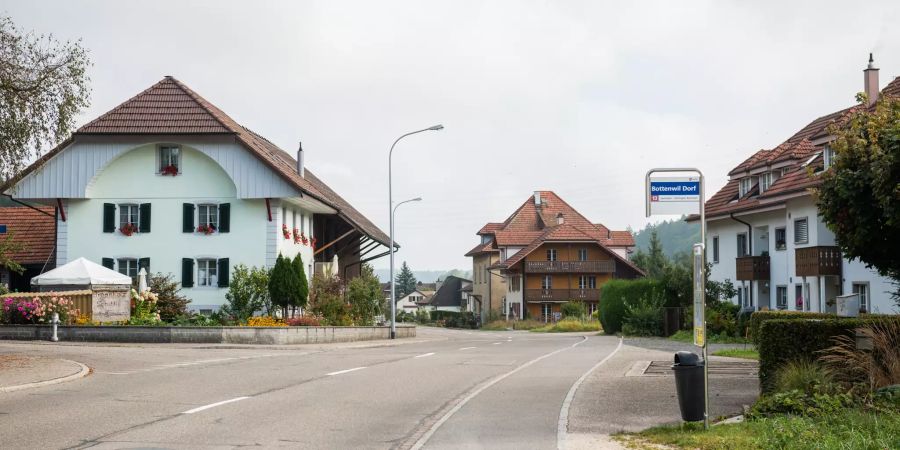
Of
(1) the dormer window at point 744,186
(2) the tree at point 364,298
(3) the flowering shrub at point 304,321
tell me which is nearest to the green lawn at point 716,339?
(1) the dormer window at point 744,186

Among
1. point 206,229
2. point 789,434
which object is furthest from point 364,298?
point 789,434

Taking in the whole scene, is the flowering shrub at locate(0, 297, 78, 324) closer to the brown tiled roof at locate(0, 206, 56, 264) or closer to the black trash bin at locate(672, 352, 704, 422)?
the brown tiled roof at locate(0, 206, 56, 264)

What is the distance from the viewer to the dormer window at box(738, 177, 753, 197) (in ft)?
159

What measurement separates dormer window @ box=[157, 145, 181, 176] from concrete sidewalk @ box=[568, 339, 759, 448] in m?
26.0

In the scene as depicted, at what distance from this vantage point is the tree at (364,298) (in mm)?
43188

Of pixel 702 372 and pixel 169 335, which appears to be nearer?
pixel 702 372

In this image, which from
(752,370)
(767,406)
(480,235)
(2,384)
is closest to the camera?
(767,406)

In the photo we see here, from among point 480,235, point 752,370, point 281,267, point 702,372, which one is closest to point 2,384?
point 702,372

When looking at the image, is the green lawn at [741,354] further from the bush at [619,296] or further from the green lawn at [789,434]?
the bush at [619,296]

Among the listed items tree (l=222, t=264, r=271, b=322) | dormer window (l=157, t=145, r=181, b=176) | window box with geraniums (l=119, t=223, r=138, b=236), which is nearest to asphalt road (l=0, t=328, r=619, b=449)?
tree (l=222, t=264, r=271, b=322)

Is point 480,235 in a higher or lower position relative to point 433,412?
higher

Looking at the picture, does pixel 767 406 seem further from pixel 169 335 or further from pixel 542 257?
pixel 542 257

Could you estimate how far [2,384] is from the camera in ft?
54.3

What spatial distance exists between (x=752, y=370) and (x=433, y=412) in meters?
9.58
